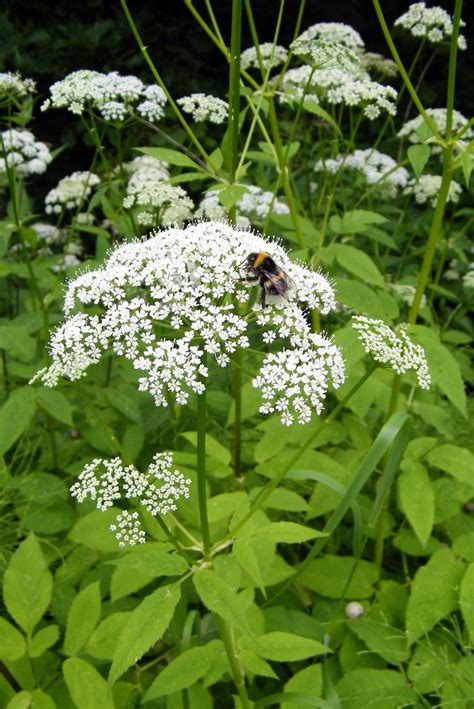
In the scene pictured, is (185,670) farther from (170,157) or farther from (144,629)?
(170,157)

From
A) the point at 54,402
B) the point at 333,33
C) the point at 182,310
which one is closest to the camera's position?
the point at 182,310

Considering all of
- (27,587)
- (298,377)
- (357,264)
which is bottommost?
(27,587)

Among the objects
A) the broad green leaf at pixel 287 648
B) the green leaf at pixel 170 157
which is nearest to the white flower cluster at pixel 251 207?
the green leaf at pixel 170 157

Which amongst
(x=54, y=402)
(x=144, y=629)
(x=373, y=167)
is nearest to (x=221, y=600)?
(x=144, y=629)

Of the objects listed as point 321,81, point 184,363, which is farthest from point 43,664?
point 321,81

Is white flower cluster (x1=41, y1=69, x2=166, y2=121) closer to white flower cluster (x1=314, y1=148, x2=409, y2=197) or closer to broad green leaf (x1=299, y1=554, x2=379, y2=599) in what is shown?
white flower cluster (x1=314, y1=148, x2=409, y2=197)

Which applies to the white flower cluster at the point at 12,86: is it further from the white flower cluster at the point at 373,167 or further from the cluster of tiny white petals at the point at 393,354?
the cluster of tiny white petals at the point at 393,354
